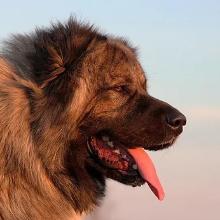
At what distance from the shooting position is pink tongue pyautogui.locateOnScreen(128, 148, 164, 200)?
8.70 metres

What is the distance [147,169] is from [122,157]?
30 centimetres

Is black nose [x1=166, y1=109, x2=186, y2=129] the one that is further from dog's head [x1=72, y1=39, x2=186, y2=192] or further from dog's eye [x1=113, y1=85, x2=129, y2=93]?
dog's eye [x1=113, y1=85, x2=129, y2=93]

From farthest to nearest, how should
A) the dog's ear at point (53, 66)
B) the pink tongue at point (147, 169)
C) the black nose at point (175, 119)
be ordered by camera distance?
1. the pink tongue at point (147, 169)
2. the black nose at point (175, 119)
3. the dog's ear at point (53, 66)

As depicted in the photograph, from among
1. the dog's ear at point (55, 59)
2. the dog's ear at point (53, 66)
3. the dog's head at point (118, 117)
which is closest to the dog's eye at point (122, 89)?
the dog's head at point (118, 117)

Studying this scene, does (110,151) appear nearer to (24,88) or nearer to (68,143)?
(68,143)

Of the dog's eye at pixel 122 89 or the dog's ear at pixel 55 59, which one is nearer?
the dog's ear at pixel 55 59

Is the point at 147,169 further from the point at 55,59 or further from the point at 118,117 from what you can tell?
the point at 55,59

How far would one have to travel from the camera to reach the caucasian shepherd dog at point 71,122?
8141mm

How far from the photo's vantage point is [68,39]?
849 cm

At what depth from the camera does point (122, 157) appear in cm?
866

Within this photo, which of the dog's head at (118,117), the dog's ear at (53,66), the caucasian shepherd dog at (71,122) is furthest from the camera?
the dog's head at (118,117)

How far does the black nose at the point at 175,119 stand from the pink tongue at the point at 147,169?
46 centimetres

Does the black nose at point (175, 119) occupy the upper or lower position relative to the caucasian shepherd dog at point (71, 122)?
upper

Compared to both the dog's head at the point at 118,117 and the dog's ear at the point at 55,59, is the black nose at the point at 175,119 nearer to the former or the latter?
the dog's head at the point at 118,117
